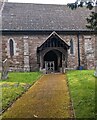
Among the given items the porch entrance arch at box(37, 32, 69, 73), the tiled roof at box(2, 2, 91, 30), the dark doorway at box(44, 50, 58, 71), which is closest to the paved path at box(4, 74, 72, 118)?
the porch entrance arch at box(37, 32, 69, 73)

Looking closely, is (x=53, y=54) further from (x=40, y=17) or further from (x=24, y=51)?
(x=40, y=17)

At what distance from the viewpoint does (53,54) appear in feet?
119

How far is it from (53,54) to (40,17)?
5409 millimetres

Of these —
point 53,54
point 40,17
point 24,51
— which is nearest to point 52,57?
point 53,54

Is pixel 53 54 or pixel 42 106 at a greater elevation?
pixel 53 54

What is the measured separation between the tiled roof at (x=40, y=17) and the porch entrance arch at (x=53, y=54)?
2166mm

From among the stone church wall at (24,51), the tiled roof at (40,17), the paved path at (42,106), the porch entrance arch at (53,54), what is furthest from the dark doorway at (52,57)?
the paved path at (42,106)

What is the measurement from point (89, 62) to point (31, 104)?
2416 centimetres

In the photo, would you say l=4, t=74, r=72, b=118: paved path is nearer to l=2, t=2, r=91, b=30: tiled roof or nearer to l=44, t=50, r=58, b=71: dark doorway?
l=44, t=50, r=58, b=71: dark doorway

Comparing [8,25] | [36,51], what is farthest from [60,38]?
[8,25]

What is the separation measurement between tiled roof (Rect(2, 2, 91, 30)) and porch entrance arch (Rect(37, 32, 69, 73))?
7.11ft

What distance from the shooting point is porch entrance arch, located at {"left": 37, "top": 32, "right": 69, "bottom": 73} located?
34.7 metres

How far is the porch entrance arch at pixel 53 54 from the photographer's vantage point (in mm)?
34656

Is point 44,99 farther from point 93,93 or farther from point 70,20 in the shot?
point 70,20
